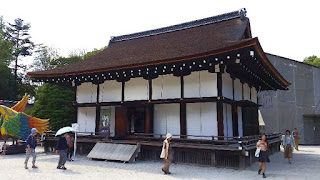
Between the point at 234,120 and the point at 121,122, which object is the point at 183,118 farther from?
the point at 121,122

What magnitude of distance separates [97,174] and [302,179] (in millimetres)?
6876

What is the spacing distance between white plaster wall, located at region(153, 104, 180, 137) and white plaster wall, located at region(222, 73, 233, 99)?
2431 mm

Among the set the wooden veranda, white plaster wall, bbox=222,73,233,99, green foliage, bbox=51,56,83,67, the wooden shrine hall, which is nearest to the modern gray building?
the wooden shrine hall

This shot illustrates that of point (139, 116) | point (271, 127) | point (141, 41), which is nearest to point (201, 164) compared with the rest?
point (139, 116)

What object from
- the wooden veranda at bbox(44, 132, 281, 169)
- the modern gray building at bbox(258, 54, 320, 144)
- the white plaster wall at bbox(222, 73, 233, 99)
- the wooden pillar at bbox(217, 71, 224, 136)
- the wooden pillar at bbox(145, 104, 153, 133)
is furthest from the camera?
the modern gray building at bbox(258, 54, 320, 144)

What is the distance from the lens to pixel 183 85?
12.3 m

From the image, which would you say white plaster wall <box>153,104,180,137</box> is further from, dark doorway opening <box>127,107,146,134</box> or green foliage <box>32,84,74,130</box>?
green foliage <box>32,84,74,130</box>

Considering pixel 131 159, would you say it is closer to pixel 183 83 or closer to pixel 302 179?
pixel 183 83

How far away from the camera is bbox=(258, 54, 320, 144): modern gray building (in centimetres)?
2456

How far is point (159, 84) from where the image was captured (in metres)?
13.1

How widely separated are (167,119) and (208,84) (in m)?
2.90

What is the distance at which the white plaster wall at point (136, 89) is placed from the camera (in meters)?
13.4

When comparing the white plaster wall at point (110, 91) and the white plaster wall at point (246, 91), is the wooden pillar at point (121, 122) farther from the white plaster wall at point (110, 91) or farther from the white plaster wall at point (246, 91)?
the white plaster wall at point (246, 91)

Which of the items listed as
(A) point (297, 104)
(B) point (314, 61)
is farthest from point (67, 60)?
(B) point (314, 61)
